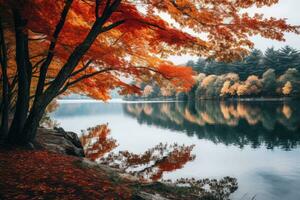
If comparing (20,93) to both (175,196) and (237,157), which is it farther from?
(237,157)

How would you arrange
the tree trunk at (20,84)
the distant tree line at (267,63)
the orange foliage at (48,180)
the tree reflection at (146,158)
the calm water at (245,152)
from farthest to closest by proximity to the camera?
1. the distant tree line at (267,63)
2. the tree reflection at (146,158)
3. the calm water at (245,152)
4. the tree trunk at (20,84)
5. the orange foliage at (48,180)

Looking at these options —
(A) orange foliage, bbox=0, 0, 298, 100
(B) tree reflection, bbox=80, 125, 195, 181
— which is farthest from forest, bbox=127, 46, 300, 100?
(A) orange foliage, bbox=0, 0, 298, 100

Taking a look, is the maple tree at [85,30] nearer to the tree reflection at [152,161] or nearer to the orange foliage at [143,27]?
the orange foliage at [143,27]

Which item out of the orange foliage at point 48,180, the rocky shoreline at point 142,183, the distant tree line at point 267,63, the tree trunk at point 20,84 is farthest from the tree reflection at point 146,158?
the distant tree line at point 267,63

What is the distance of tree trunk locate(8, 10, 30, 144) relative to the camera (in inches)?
373

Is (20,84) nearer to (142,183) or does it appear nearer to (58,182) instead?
(58,182)

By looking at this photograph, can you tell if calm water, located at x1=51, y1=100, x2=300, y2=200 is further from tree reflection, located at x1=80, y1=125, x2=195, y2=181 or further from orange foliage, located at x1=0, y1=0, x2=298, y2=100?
orange foliage, located at x1=0, y1=0, x2=298, y2=100

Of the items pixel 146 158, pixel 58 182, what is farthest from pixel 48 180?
pixel 146 158

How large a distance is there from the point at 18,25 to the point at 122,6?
360cm

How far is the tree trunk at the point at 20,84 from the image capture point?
947 centimetres

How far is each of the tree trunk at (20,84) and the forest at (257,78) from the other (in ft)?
210

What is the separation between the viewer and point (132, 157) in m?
19.7

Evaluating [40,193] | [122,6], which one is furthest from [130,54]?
[40,193]

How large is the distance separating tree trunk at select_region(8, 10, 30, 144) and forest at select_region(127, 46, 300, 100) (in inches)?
2517
